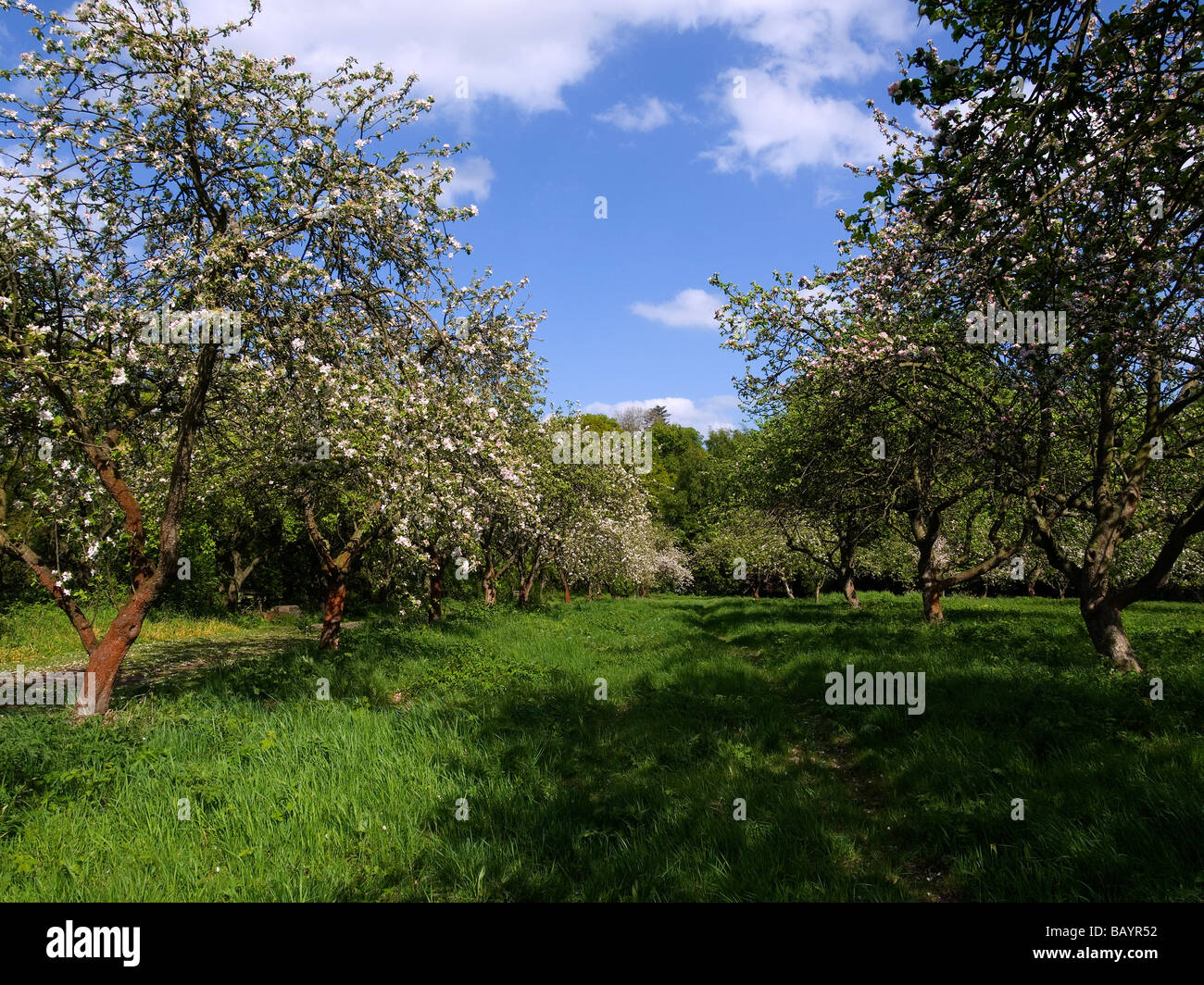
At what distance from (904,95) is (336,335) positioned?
253 inches

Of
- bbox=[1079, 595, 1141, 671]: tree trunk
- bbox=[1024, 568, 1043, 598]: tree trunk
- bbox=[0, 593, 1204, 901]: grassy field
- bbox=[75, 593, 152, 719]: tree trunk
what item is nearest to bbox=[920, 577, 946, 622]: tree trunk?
bbox=[0, 593, 1204, 901]: grassy field

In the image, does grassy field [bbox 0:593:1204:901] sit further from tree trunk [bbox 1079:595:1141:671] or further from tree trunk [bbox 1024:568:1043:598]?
tree trunk [bbox 1024:568:1043:598]

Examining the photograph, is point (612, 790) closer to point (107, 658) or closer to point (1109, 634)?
point (107, 658)

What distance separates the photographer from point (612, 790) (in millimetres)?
6133

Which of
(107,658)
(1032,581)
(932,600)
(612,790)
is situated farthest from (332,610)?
(1032,581)

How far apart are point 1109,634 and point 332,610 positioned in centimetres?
1503

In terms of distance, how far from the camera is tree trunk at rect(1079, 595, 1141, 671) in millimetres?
9719

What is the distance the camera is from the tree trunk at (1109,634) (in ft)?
31.9

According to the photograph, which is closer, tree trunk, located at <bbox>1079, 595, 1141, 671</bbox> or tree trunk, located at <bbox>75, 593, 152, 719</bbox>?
tree trunk, located at <bbox>75, 593, 152, 719</bbox>

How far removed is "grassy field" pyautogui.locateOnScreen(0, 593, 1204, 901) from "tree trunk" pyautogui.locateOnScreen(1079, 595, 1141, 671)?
1.35 ft

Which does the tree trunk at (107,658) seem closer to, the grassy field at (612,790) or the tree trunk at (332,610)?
the grassy field at (612,790)
